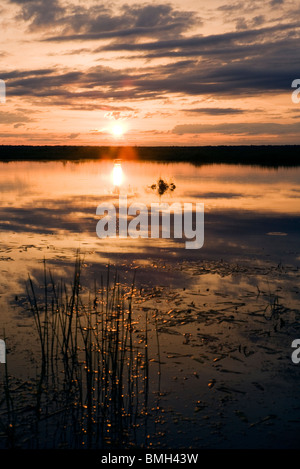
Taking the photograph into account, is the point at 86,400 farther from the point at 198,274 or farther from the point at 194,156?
the point at 194,156

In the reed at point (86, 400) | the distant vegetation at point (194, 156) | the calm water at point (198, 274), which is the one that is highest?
the distant vegetation at point (194, 156)

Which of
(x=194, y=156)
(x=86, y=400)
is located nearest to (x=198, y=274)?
(x=86, y=400)

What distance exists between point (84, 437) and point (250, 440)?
174 centimetres

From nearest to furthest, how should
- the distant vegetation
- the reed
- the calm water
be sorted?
the reed → the calm water → the distant vegetation

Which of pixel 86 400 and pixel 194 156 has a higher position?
pixel 194 156

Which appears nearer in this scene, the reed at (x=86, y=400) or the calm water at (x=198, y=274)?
the reed at (x=86, y=400)

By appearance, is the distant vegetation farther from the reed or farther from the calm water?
the reed

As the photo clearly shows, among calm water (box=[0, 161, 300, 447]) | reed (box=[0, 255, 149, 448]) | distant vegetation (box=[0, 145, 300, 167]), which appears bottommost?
reed (box=[0, 255, 149, 448])

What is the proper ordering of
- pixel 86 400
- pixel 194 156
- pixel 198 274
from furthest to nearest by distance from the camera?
pixel 194 156, pixel 198 274, pixel 86 400

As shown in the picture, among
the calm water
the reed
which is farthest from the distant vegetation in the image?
the reed

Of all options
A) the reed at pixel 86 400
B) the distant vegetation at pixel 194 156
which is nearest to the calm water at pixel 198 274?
the reed at pixel 86 400

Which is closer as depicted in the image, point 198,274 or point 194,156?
point 198,274

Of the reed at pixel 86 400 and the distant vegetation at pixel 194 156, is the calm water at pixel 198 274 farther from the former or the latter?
the distant vegetation at pixel 194 156
